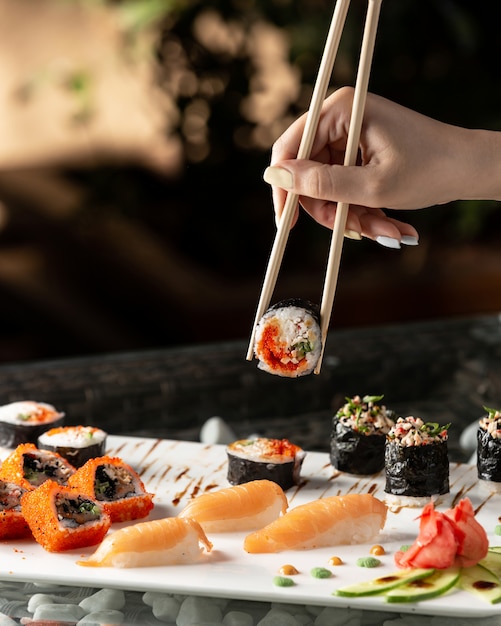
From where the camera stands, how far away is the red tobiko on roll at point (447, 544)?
78.4 inches

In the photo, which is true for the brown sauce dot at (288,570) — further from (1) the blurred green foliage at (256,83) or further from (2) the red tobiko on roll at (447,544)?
(1) the blurred green foliage at (256,83)

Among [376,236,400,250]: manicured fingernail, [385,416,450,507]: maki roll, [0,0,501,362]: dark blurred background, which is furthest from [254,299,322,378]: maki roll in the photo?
[0,0,501,362]: dark blurred background

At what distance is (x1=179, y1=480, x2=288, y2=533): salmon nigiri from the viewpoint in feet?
7.41

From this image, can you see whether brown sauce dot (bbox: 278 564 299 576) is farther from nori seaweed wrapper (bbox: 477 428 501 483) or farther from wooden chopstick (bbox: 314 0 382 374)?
nori seaweed wrapper (bbox: 477 428 501 483)

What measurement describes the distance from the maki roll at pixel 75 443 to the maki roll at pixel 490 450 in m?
1.06

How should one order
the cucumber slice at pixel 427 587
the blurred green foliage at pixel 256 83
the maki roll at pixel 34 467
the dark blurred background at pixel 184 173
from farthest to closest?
the dark blurred background at pixel 184 173 < the blurred green foliage at pixel 256 83 < the maki roll at pixel 34 467 < the cucumber slice at pixel 427 587

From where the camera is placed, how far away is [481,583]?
196cm

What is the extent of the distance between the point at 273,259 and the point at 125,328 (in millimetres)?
4549

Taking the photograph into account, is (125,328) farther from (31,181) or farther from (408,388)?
(408,388)

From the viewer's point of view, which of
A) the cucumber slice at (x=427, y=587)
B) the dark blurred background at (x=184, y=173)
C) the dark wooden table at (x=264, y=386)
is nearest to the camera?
the cucumber slice at (x=427, y=587)

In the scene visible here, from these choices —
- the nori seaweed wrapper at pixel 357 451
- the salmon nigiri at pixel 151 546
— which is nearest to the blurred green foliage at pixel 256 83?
the nori seaweed wrapper at pixel 357 451

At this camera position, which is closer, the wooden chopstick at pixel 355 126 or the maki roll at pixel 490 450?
the wooden chopstick at pixel 355 126

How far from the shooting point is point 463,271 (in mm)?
6773

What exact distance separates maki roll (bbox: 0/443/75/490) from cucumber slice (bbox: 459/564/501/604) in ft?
3.44
